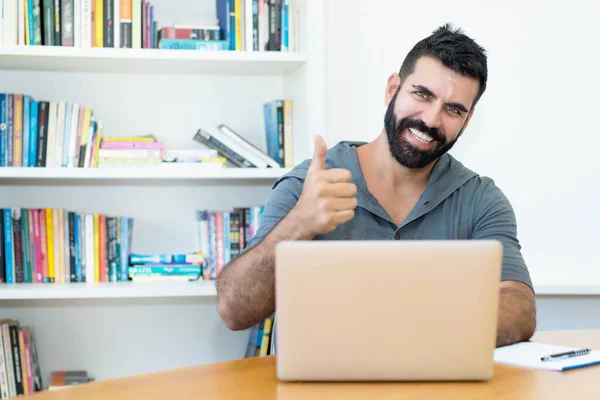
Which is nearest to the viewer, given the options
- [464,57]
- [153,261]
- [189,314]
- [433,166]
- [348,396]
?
[348,396]

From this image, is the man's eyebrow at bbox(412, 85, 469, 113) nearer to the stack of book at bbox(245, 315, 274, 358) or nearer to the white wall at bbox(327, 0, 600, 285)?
the white wall at bbox(327, 0, 600, 285)

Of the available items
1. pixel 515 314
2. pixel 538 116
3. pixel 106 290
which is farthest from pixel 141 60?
pixel 515 314

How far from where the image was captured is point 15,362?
262 cm

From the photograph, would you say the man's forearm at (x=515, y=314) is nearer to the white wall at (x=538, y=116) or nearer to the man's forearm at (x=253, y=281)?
the man's forearm at (x=253, y=281)

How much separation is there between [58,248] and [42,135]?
1.27ft

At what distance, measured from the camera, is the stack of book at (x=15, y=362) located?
2594 millimetres

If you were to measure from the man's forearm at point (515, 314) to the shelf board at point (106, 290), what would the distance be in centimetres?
116

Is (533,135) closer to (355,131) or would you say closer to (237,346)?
(355,131)

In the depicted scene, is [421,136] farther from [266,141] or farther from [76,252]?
[76,252]

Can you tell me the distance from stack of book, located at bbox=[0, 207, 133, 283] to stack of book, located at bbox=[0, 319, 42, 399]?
0.58 feet

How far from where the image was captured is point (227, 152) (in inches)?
107

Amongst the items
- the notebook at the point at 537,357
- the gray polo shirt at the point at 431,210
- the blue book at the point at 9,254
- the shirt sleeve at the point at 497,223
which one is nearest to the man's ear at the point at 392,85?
the gray polo shirt at the point at 431,210

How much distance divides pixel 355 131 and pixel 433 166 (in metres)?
0.87

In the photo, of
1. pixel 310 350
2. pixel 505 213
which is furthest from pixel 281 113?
pixel 310 350
